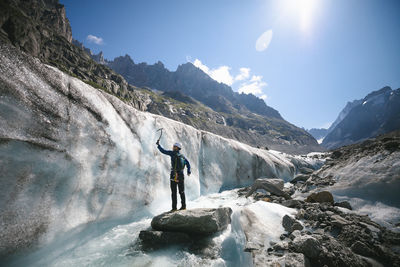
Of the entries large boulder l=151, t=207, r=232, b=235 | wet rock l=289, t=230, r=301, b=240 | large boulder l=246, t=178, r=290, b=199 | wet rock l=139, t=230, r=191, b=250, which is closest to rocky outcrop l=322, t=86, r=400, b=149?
large boulder l=246, t=178, r=290, b=199

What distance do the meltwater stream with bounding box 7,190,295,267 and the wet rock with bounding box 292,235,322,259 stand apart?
98cm

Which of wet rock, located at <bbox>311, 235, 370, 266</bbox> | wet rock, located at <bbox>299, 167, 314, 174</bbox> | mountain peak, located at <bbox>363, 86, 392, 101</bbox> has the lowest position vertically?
wet rock, located at <bbox>299, 167, 314, 174</bbox>

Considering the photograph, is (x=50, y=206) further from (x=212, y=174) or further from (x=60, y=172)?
(x=212, y=174)

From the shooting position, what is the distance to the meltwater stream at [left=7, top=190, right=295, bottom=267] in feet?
14.0

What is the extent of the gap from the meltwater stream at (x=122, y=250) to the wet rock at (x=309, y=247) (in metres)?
0.98

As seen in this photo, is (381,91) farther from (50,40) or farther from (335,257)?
(50,40)

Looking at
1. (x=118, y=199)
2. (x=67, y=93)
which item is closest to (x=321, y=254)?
(x=118, y=199)

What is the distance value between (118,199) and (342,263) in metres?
6.89

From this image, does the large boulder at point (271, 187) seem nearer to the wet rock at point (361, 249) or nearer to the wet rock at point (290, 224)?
the wet rock at point (290, 224)

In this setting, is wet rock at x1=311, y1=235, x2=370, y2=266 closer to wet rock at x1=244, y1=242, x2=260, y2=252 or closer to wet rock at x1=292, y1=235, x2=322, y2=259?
wet rock at x1=292, y1=235, x2=322, y2=259

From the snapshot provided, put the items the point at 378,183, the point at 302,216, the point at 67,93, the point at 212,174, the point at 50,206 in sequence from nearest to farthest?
the point at 50,206
the point at 67,93
the point at 302,216
the point at 378,183
the point at 212,174

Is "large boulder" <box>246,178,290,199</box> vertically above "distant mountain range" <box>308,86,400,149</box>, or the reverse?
"distant mountain range" <box>308,86,400,149</box>

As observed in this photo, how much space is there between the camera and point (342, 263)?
11.8 feet

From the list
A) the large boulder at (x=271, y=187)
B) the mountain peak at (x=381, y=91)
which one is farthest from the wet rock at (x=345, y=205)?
the mountain peak at (x=381, y=91)
